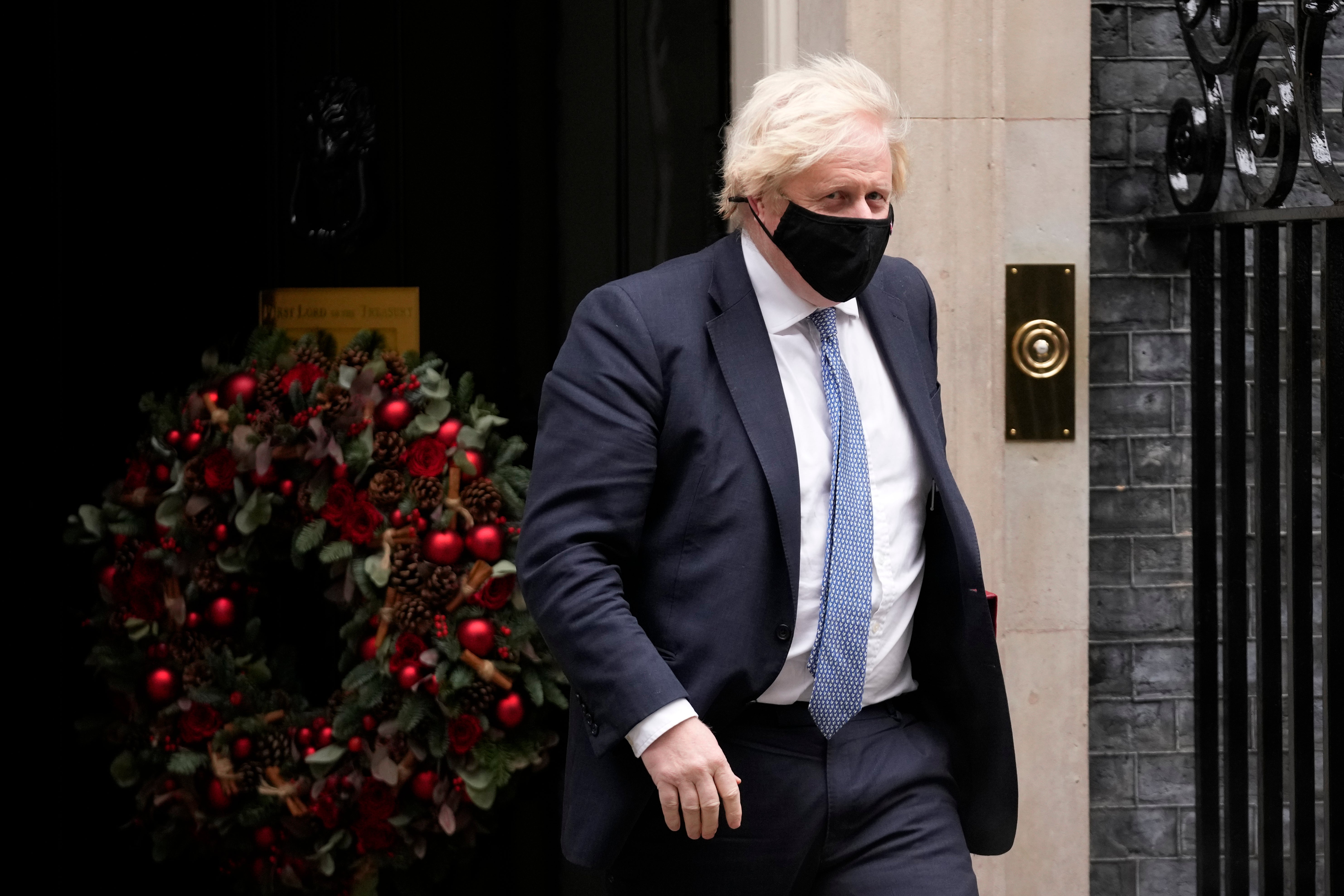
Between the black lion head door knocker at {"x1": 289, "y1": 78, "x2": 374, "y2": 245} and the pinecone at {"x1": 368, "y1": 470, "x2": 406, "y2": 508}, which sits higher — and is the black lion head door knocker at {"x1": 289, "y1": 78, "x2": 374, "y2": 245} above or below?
above

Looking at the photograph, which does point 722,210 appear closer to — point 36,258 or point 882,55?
point 882,55

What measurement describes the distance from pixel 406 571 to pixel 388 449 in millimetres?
276

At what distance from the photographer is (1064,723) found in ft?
10.3

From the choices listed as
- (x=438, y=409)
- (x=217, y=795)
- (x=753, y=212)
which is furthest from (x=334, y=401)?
(x=753, y=212)

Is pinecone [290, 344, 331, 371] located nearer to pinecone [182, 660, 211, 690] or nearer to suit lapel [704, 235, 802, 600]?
pinecone [182, 660, 211, 690]

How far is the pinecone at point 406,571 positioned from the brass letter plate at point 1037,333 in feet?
4.22

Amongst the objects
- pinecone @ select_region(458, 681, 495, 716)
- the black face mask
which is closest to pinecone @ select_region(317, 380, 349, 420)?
pinecone @ select_region(458, 681, 495, 716)

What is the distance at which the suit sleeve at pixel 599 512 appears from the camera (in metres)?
1.93

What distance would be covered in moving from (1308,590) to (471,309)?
1986 mm

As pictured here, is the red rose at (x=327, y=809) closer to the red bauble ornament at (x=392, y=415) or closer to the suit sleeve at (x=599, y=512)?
the red bauble ornament at (x=392, y=415)

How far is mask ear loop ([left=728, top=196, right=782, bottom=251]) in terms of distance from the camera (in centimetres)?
213

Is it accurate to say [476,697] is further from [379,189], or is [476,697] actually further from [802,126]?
[802,126]

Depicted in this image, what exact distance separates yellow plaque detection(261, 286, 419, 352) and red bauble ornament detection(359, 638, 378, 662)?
0.77m

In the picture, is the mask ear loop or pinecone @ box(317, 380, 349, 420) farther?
pinecone @ box(317, 380, 349, 420)
